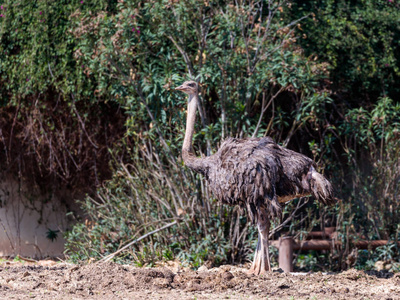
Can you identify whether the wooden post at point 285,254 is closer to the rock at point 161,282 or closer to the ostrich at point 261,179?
the ostrich at point 261,179

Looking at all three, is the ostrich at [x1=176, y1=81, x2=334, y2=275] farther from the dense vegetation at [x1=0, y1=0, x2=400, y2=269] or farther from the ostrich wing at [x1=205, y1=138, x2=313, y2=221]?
the dense vegetation at [x1=0, y1=0, x2=400, y2=269]

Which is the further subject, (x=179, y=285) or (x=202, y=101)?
(x=202, y=101)

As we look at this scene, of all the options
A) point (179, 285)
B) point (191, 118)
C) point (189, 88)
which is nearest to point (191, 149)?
point (191, 118)

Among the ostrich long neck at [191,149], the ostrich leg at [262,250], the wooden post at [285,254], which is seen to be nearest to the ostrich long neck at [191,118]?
the ostrich long neck at [191,149]

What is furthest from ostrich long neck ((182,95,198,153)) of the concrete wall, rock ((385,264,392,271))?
the concrete wall

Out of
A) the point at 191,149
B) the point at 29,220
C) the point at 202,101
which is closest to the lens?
the point at 191,149

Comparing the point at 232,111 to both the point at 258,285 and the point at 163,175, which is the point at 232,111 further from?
the point at 258,285

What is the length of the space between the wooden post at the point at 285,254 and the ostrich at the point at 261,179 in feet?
2.96

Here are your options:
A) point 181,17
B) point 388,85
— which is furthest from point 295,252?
point 181,17

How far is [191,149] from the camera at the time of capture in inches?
281

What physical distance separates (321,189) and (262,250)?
2.86ft

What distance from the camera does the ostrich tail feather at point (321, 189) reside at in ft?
21.5

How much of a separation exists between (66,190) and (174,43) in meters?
3.64

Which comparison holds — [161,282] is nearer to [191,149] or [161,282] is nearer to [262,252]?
[262,252]
